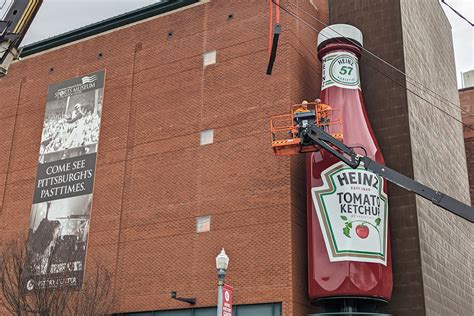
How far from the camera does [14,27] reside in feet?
79.9

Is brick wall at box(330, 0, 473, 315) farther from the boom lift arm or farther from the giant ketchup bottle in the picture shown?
the boom lift arm

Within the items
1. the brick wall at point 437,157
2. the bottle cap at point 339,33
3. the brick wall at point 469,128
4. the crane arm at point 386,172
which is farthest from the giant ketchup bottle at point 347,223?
the brick wall at point 469,128

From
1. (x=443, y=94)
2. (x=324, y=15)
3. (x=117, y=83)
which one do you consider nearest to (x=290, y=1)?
(x=324, y=15)

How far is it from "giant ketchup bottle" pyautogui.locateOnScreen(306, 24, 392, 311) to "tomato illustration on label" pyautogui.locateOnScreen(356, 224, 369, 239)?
0.12ft

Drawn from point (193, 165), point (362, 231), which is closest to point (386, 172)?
point (362, 231)

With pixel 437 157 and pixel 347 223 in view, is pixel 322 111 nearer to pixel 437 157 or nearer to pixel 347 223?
pixel 347 223

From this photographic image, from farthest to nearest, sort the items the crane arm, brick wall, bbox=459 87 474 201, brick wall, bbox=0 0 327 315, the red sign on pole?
1. brick wall, bbox=459 87 474 201
2. brick wall, bbox=0 0 327 315
3. the crane arm
4. the red sign on pole

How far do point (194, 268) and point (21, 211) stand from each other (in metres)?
11.7

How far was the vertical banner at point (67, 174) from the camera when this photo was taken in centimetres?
3098

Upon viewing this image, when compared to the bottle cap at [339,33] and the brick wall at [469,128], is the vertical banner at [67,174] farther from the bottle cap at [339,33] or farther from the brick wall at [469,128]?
the brick wall at [469,128]

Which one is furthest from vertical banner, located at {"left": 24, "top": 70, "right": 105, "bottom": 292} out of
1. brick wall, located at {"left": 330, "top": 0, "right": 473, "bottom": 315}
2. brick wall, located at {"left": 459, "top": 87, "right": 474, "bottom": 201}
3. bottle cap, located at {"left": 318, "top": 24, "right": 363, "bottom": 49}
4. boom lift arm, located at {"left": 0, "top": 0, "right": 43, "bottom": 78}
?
brick wall, located at {"left": 459, "top": 87, "right": 474, "bottom": 201}

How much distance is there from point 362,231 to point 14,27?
48.7ft

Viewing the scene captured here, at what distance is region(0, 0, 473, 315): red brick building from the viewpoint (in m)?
26.0

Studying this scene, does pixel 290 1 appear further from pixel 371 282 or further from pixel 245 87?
pixel 371 282
